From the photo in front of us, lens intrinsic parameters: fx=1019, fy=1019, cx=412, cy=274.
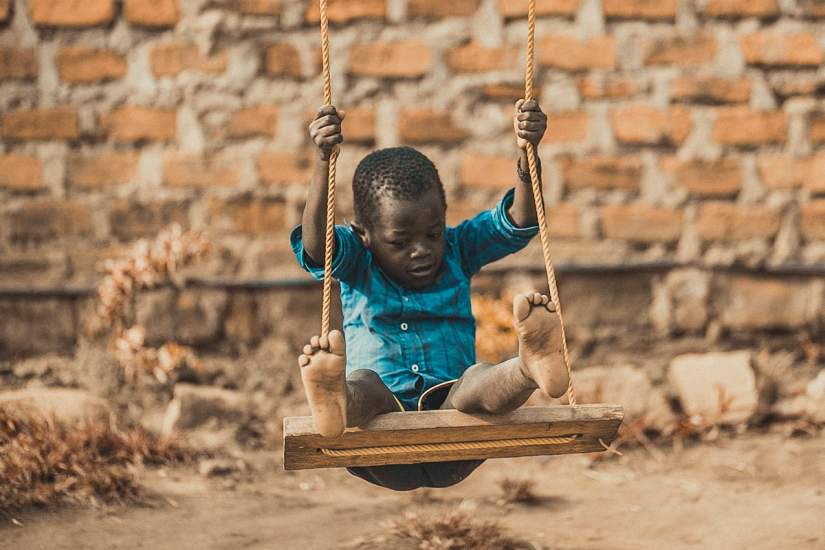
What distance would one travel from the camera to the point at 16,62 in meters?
4.59

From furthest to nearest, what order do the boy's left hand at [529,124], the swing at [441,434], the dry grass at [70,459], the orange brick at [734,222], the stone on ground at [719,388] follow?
the orange brick at [734,222] → the stone on ground at [719,388] → the dry grass at [70,459] → the boy's left hand at [529,124] → the swing at [441,434]

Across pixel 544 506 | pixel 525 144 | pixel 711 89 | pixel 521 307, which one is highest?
pixel 711 89

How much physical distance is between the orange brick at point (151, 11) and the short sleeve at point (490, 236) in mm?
2225

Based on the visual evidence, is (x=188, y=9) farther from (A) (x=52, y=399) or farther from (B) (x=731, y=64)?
(B) (x=731, y=64)

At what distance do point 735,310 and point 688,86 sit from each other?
1.08m

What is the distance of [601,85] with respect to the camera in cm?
470

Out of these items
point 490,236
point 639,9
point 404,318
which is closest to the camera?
point 404,318

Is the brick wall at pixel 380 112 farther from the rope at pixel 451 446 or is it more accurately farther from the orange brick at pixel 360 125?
the rope at pixel 451 446

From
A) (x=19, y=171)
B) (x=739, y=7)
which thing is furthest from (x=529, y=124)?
(x=19, y=171)

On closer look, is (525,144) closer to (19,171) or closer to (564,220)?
(564,220)

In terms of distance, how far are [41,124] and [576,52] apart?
2.47m

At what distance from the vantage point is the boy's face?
269cm

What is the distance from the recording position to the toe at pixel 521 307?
2270 millimetres

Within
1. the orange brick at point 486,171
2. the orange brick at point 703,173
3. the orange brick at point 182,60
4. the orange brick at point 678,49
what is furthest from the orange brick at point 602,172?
the orange brick at point 182,60
